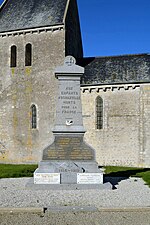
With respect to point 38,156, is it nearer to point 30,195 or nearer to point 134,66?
point 134,66

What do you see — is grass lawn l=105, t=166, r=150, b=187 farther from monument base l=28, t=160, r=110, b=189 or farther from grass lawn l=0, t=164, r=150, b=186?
monument base l=28, t=160, r=110, b=189

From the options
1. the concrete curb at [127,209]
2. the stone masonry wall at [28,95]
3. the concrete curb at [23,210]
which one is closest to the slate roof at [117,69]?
the stone masonry wall at [28,95]

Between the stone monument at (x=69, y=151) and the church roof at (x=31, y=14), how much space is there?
38.9 feet

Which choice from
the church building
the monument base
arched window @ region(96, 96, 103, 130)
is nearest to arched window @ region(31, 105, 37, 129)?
the church building

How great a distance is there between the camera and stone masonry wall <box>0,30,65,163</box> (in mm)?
21234

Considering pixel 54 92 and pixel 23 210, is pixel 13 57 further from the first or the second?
pixel 23 210

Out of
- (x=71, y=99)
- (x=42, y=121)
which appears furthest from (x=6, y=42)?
(x=71, y=99)

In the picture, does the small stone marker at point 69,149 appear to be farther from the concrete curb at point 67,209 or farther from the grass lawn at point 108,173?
the grass lawn at point 108,173

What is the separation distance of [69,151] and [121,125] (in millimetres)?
10541

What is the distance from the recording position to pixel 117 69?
21.1 metres

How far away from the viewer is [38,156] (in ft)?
69.5

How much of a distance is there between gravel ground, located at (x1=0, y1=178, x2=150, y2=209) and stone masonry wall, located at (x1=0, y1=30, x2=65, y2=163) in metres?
11.4

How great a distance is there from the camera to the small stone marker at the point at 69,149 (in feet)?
31.3

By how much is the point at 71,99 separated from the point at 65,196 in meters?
3.76
